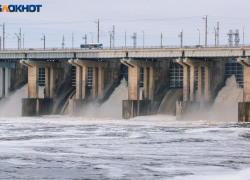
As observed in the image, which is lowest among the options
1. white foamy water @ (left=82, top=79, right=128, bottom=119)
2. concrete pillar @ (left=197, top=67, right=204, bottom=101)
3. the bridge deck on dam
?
white foamy water @ (left=82, top=79, right=128, bottom=119)

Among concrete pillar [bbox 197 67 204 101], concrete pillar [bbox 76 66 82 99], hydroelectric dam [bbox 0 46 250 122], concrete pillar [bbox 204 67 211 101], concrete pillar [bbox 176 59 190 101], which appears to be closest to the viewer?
hydroelectric dam [bbox 0 46 250 122]

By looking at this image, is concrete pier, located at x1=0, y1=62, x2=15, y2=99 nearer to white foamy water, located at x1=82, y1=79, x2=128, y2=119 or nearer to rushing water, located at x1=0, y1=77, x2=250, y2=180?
white foamy water, located at x1=82, y1=79, x2=128, y2=119

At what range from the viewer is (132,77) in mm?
92750

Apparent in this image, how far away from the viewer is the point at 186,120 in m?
83.4

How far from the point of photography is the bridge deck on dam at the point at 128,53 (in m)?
85.1

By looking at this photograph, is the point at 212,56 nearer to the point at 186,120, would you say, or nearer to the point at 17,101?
the point at 186,120

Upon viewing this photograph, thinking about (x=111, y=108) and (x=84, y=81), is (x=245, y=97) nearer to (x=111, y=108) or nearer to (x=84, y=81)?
(x=111, y=108)

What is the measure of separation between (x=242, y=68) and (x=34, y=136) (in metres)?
44.6

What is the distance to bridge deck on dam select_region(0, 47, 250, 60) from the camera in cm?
8512

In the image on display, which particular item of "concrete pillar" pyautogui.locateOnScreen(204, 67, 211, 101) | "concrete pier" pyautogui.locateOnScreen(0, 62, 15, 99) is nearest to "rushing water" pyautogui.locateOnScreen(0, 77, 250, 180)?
"concrete pillar" pyautogui.locateOnScreen(204, 67, 211, 101)

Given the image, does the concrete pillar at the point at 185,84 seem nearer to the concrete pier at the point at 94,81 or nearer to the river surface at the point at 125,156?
the concrete pier at the point at 94,81

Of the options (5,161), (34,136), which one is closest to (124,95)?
(34,136)

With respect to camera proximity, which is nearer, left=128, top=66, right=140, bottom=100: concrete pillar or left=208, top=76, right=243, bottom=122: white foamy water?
left=208, top=76, right=243, bottom=122: white foamy water

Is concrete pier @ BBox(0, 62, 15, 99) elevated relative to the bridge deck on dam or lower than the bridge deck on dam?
lower
